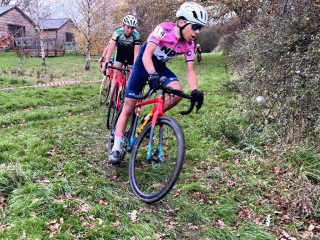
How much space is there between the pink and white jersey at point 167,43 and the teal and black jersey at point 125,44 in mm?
2539

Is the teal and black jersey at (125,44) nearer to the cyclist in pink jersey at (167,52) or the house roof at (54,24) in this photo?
the cyclist in pink jersey at (167,52)

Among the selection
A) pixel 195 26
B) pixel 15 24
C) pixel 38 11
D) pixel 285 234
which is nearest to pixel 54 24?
pixel 15 24

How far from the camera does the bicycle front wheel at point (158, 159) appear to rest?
319 cm

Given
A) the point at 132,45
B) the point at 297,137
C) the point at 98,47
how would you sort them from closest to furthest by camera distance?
1. the point at 297,137
2. the point at 132,45
3. the point at 98,47

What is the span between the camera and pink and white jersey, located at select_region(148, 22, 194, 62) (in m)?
3.52

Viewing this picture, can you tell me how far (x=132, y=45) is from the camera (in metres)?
6.43

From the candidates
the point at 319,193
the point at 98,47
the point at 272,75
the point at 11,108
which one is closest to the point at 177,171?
Result: the point at 319,193

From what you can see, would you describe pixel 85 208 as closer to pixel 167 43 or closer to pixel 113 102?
pixel 167 43

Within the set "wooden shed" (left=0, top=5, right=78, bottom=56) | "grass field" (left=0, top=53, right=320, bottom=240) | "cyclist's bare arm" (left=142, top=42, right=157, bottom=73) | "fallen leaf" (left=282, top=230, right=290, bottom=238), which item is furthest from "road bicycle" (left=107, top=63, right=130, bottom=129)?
"wooden shed" (left=0, top=5, right=78, bottom=56)

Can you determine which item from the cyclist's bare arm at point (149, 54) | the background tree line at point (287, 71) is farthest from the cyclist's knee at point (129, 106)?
the background tree line at point (287, 71)

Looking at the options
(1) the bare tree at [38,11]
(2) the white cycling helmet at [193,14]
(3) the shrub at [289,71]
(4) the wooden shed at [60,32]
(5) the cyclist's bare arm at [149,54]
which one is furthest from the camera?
(4) the wooden shed at [60,32]

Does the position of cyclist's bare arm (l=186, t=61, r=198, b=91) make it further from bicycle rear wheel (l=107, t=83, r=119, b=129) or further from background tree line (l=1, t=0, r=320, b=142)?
bicycle rear wheel (l=107, t=83, r=119, b=129)

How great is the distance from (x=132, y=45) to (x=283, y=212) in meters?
4.82

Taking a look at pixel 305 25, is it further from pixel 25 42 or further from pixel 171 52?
pixel 25 42
